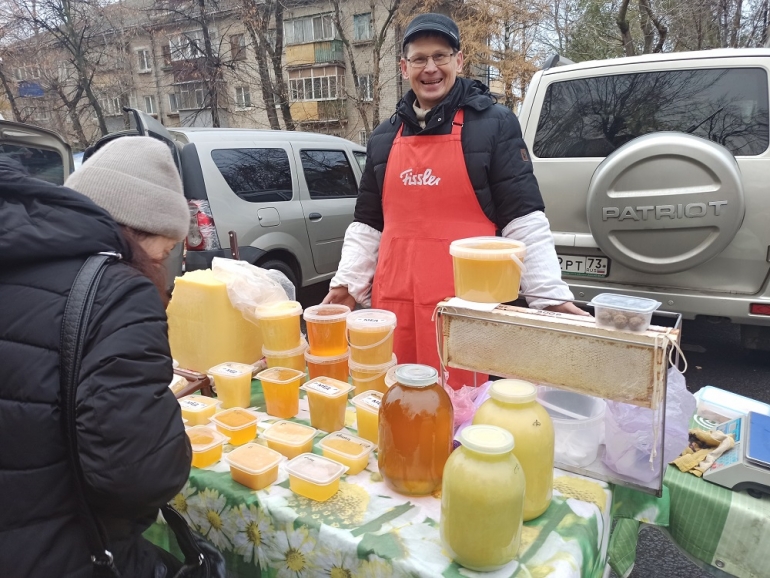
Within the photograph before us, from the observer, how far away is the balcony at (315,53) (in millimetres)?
22203

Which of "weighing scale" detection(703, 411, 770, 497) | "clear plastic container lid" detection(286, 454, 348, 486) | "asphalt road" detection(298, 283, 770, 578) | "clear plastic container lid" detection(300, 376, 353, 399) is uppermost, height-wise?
"clear plastic container lid" detection(300, 376, 353, 399)

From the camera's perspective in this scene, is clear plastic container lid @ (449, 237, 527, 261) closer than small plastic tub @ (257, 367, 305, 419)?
Yes

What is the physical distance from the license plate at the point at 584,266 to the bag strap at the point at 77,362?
10.6 feet

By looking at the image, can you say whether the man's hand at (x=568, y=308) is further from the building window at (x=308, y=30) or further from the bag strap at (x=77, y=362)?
the building window at (x=308, y=30)

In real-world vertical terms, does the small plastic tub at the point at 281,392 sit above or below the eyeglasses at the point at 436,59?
below

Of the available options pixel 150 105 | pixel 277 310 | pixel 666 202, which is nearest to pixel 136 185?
pixel 277 310

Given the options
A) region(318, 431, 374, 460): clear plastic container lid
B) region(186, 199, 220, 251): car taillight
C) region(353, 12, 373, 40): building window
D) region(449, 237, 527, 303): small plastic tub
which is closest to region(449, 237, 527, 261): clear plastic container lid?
region(449, 237, 527, 303): small plastic tub

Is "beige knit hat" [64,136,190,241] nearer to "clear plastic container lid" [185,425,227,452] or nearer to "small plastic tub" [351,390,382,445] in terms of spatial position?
"clear plastic container lid" [185,425,227,452]

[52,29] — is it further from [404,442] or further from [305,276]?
[404,442]

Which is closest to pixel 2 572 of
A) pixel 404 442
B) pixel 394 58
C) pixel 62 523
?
pixel 62 523

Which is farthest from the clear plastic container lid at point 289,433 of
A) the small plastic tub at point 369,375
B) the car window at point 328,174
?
the car window at point 328,174

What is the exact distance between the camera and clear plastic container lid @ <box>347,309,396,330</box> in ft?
5.06

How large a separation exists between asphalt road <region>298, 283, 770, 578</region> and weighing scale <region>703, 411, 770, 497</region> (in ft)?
3.45

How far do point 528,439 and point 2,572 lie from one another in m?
1.03
